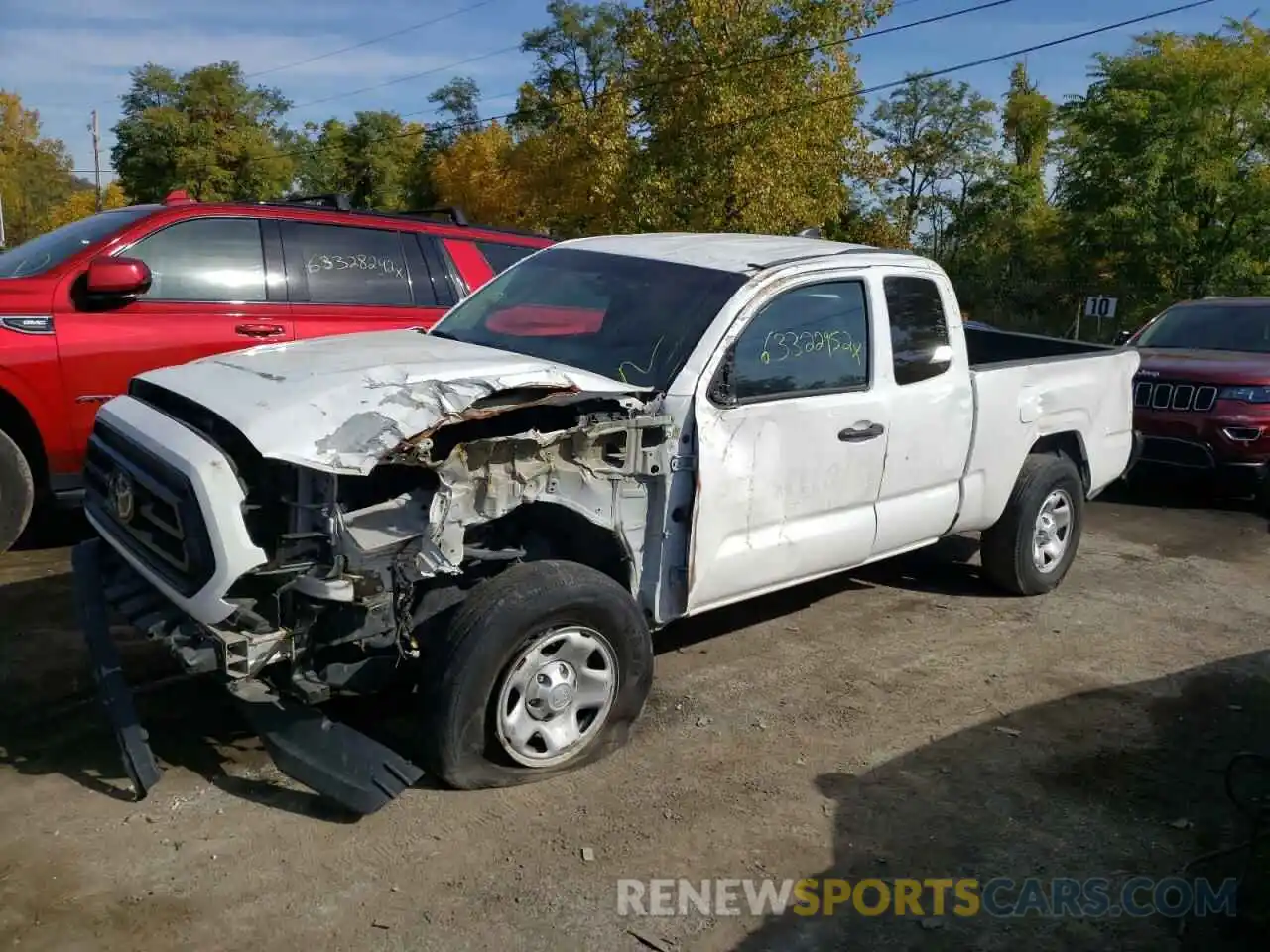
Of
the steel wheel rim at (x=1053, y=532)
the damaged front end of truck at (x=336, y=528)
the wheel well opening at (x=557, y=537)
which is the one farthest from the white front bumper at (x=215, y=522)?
the steel wheel rim at (x=1053, y=532)

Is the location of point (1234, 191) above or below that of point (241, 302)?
above

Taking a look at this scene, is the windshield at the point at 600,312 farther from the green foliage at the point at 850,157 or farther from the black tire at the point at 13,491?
the green foliage at the point at 850,157

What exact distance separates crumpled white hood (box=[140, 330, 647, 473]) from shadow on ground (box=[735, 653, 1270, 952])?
1.84m

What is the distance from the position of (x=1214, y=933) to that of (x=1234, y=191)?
2535 centimetres

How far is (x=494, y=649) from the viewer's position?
3584 mm

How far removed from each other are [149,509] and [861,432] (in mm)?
2930

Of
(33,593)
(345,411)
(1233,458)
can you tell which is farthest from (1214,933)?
(1233,458)

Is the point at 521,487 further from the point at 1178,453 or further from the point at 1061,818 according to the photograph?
the point at 1178,453

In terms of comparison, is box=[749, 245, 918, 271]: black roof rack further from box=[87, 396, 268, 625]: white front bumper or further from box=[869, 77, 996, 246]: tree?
box=[869, 77, 996, 246]: tree

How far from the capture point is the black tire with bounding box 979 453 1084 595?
607 centimetres

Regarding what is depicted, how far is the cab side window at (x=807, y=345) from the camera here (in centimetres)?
450

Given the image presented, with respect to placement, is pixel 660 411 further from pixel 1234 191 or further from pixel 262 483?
pixel 1234 191

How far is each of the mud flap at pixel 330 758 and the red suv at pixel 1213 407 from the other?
735 cm

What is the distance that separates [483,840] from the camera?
3543 millimetres
